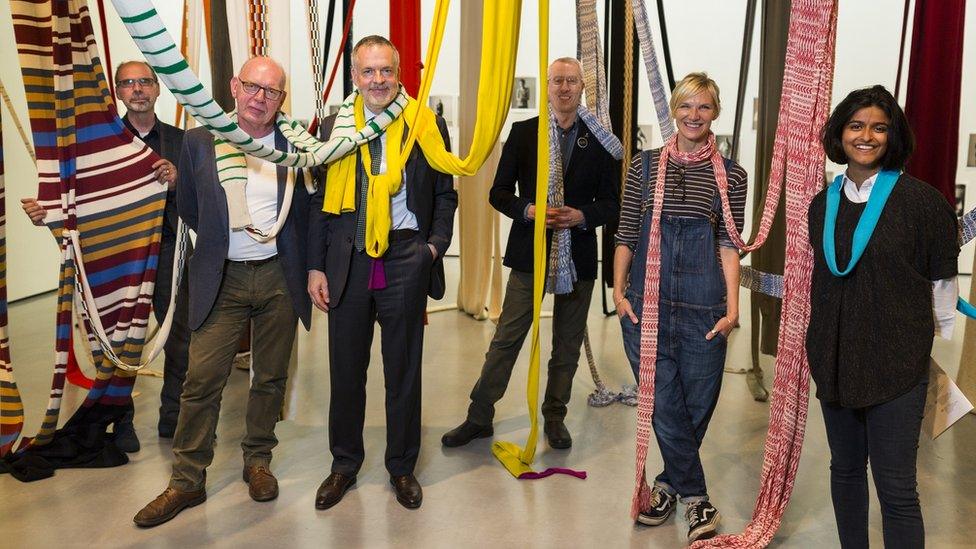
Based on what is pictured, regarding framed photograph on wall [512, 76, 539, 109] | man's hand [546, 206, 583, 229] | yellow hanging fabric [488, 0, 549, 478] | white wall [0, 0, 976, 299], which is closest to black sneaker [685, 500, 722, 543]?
yellow hanging fabric [488, 0, 549, 478]

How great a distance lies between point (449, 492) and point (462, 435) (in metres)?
0.52

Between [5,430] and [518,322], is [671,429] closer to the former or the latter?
[518,322]

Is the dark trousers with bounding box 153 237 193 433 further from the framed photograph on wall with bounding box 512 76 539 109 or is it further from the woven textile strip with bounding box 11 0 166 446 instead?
the framed photograph on wall with bounding box 512 76 539 109

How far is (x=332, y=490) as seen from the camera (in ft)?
11.3

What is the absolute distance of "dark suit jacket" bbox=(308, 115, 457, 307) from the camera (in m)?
3.30

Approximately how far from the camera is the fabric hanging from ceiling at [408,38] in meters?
4.91

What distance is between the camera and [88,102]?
11.7 feet

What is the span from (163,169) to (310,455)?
4.39 feet

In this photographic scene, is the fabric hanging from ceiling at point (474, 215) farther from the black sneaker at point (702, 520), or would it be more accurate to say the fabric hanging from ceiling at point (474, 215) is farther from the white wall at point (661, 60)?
the black sneaker at point (702, 520)

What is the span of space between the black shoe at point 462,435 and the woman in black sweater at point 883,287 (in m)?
1.83

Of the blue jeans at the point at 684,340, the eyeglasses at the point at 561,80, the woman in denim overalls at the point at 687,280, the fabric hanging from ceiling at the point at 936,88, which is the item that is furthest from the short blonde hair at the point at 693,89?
the fabric hanging from ceiling at the point at 936,88

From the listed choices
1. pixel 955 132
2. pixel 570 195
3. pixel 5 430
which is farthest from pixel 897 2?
pixel 5 430

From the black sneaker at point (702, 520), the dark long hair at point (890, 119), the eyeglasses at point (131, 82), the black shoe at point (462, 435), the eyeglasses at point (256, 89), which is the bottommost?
the black shoe at point (462, 435)

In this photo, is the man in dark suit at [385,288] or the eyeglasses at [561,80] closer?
the man in dark suit at [385,288]
